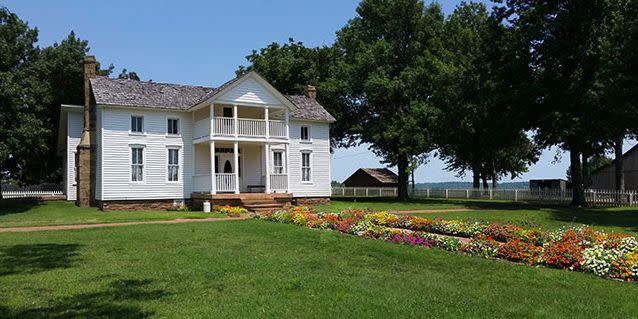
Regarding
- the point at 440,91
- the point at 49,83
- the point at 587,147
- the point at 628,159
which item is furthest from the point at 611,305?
the point at 49,83

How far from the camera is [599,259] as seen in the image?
949 centimetres

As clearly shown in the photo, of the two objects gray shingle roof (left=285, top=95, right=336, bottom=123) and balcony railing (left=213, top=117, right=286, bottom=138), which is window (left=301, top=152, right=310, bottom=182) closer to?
gray shingle roof (left=285, top=95, right=336, bottom=123)

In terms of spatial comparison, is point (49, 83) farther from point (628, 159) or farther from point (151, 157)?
point (628, 159)

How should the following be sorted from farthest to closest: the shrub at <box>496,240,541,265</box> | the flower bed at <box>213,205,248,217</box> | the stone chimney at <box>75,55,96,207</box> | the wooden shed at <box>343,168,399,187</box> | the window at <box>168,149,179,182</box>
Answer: the wooden shed at <box>343,168,399,187</box> → the stone chimney at <box>75,55,96,207</box> → the window at <box>168,149,179,182</box> → the flower bed at <box>213,205,248,217</box> → the shrub at <box>496,240,541,265</box>

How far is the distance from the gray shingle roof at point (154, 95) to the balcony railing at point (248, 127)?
1.67 m

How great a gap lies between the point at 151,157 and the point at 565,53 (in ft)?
79.6

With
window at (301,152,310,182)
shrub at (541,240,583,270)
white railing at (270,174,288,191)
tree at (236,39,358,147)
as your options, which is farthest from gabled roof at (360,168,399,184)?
shrub at (541,240,583,270)

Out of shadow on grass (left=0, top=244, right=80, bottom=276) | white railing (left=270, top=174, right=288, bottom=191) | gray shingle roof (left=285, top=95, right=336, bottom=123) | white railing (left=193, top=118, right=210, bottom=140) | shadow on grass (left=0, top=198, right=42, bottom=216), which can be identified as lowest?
shadow on grass (left=0, top=244, right=80, bottom=276)

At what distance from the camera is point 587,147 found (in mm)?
37750

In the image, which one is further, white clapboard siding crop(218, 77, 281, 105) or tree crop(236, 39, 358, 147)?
tree crop(236, 39, 358, 147)

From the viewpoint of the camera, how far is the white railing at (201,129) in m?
28.9

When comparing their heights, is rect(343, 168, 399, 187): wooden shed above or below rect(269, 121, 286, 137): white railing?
below

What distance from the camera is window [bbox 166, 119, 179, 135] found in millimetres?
30047

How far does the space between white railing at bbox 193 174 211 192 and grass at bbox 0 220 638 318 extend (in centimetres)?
1599
